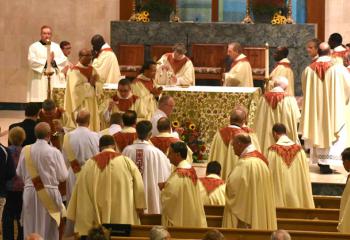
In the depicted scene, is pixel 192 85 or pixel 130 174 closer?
pixel 130 174

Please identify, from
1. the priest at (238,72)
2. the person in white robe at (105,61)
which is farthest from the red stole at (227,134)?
the person in white robe at (105,61)

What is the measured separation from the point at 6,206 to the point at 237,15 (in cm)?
1177

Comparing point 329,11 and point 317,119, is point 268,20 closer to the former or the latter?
point 329,11

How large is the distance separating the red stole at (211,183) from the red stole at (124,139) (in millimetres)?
1171

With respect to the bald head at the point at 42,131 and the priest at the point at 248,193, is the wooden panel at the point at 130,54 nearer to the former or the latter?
the bald head at the point at 42,131

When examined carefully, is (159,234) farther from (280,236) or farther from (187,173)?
(187,173)

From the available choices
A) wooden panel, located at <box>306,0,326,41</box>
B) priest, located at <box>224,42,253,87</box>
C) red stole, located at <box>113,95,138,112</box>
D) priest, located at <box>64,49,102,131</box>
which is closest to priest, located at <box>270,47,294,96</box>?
priest, located at <box>224,42,253,87</box>

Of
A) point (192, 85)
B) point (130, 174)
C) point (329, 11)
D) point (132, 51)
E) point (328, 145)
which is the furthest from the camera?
point (329, 11)

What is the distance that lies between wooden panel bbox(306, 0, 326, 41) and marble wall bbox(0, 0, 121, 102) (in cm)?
387

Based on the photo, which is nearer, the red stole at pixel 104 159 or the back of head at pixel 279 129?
the red stole at pixel 104 159

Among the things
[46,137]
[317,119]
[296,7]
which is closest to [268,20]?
[296,7]

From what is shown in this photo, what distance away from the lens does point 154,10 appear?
2416 centimetres

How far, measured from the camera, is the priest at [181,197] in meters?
13.9

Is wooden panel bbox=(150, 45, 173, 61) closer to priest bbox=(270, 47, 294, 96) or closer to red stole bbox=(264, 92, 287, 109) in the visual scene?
priest bbox=(270, 47, 294, 96)
